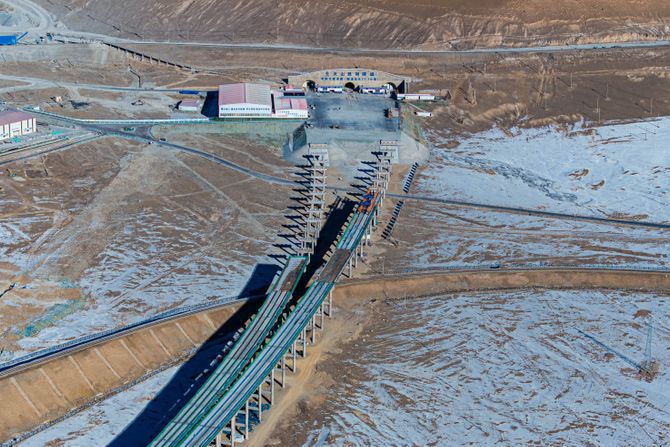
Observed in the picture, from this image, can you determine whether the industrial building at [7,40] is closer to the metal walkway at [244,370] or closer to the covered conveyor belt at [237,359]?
the covered conveyor belt at [237,359]

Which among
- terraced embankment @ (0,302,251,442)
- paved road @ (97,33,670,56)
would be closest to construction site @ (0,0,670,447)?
terraced embankment @ (0,302,251,442)

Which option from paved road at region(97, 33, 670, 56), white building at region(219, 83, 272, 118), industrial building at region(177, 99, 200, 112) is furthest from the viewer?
paved road at region(97, 33, 670, 56)

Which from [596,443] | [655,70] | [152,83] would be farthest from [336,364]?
Result: [655,70]

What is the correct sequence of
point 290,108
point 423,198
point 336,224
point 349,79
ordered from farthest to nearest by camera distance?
point 349,79, point 290,108, point 423,198, point 336,224

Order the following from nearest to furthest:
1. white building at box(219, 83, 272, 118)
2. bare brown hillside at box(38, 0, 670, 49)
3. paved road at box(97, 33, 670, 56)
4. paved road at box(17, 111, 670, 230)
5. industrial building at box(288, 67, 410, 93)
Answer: paved road at box(17, 111, 670, 230) < white building at box(219, 83, 272, 118) < industrial building at box(288, 67, 410, 93) < paved road at box(97, 33, 670, 56) < bare brown hillside at box(38, 0, 670, 49)

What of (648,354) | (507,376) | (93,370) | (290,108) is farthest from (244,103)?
(648,354)

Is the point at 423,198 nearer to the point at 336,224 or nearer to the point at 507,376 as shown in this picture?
the point at 336,224

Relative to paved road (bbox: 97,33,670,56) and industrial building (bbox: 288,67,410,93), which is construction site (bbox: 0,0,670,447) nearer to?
industrial building (bbox: 288,67,410,93)
